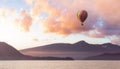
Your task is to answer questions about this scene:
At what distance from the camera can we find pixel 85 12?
122562 millimetres

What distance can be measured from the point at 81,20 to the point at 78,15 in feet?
16.0

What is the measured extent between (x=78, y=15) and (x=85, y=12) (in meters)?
3.26

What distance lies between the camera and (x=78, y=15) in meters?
125

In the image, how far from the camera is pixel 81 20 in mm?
120188

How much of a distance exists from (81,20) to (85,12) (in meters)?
4.10
